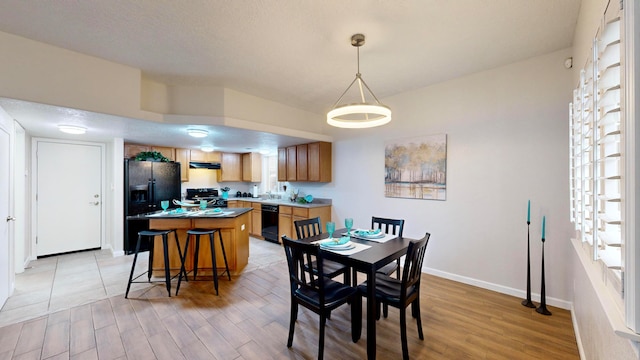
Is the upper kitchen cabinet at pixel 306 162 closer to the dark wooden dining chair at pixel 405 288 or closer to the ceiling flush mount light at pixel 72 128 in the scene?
the dark wooden dining chair at pixel 405 288

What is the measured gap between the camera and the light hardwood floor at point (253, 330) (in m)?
2.05

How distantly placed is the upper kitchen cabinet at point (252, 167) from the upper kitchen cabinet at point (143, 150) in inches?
68.1

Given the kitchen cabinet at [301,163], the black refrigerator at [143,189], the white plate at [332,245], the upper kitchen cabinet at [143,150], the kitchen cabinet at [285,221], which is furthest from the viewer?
the kitchen cabinet at [301,163]

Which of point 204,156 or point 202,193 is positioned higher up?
point 204,156

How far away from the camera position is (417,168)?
3.76m

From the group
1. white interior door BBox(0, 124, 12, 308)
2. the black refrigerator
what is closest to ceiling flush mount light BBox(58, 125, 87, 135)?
white interior door BBox(0, 124, 12, 308)

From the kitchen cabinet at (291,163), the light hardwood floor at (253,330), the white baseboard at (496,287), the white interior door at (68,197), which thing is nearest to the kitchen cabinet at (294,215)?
the kitchen cabinet at (291,163)

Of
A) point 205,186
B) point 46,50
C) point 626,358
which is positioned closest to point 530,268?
point 626,358

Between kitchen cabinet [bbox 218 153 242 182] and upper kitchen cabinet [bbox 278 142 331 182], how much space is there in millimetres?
1659

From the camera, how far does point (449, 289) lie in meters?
3.20

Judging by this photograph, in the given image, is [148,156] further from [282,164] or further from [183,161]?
[282,164]

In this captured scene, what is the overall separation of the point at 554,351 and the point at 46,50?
5.37 metres

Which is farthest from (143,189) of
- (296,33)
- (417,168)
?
(417,168)

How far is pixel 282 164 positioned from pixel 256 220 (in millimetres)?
1433
